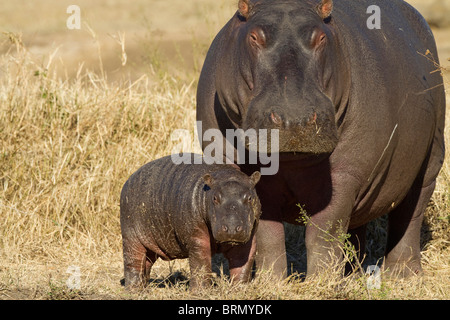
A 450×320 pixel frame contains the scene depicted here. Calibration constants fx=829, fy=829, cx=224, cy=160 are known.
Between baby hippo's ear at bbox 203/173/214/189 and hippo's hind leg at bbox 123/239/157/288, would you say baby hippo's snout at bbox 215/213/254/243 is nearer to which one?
baby hippo's ear at bbox 203/173/214/189

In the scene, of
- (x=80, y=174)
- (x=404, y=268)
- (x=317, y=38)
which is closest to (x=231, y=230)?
(x=317, y=38)

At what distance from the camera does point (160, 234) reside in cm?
551

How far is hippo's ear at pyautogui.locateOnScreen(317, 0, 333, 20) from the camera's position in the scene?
474 centimetres

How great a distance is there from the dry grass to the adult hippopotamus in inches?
38.5

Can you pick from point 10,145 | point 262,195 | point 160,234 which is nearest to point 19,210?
point 10,145

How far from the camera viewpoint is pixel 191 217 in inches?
204

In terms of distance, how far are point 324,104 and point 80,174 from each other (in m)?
3.63

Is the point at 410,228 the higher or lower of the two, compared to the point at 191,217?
lower

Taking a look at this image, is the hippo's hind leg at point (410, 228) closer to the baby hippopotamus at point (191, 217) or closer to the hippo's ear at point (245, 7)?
the baby hippopotamus at point (191, 217)

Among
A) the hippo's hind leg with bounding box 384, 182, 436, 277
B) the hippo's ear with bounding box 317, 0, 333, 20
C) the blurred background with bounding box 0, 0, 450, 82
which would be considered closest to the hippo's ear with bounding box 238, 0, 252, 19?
the hippo's ear with bounding box 317, 0, 333, 20

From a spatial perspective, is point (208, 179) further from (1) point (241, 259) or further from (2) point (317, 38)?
(2) point (317, 38)

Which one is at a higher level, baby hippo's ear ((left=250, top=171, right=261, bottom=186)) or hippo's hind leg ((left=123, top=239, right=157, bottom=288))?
baby hippo's ear ((left=250, top=171, right=261, bottom=186))
